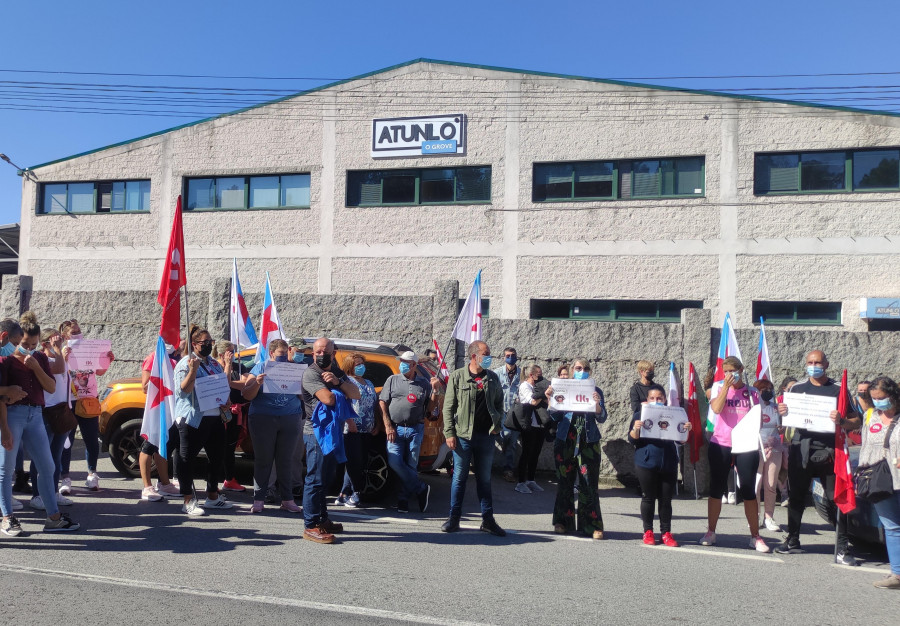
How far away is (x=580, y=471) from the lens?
7770mm

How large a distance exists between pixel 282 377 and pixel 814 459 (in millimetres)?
5150

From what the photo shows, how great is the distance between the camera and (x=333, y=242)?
2309 centimetres

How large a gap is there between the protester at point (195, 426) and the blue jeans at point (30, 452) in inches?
51.9

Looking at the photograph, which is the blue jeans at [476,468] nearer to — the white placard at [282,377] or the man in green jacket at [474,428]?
the man in green jacket at [474,428]

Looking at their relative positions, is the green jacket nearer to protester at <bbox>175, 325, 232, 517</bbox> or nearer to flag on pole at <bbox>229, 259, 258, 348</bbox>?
protester at <bbox>175, 325, 232, 517</bbox>

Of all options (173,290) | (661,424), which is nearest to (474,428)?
(661,424)

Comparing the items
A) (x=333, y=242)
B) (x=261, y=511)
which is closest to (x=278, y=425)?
(x=261, y=511)

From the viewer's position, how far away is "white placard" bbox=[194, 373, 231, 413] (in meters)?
7.83

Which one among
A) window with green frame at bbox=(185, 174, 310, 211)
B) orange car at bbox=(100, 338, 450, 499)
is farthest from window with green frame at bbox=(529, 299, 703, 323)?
orange car at bbox=(100, 338, 450, 499)

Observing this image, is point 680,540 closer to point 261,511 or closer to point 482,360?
point 482,360

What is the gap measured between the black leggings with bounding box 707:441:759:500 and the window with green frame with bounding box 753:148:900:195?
47.2ft

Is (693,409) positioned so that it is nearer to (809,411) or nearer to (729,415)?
(729,415)

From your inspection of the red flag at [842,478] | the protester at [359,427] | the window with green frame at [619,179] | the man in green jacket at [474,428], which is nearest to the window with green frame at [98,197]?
the window with green frame at [619,179]

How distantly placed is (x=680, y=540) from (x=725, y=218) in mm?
14195
